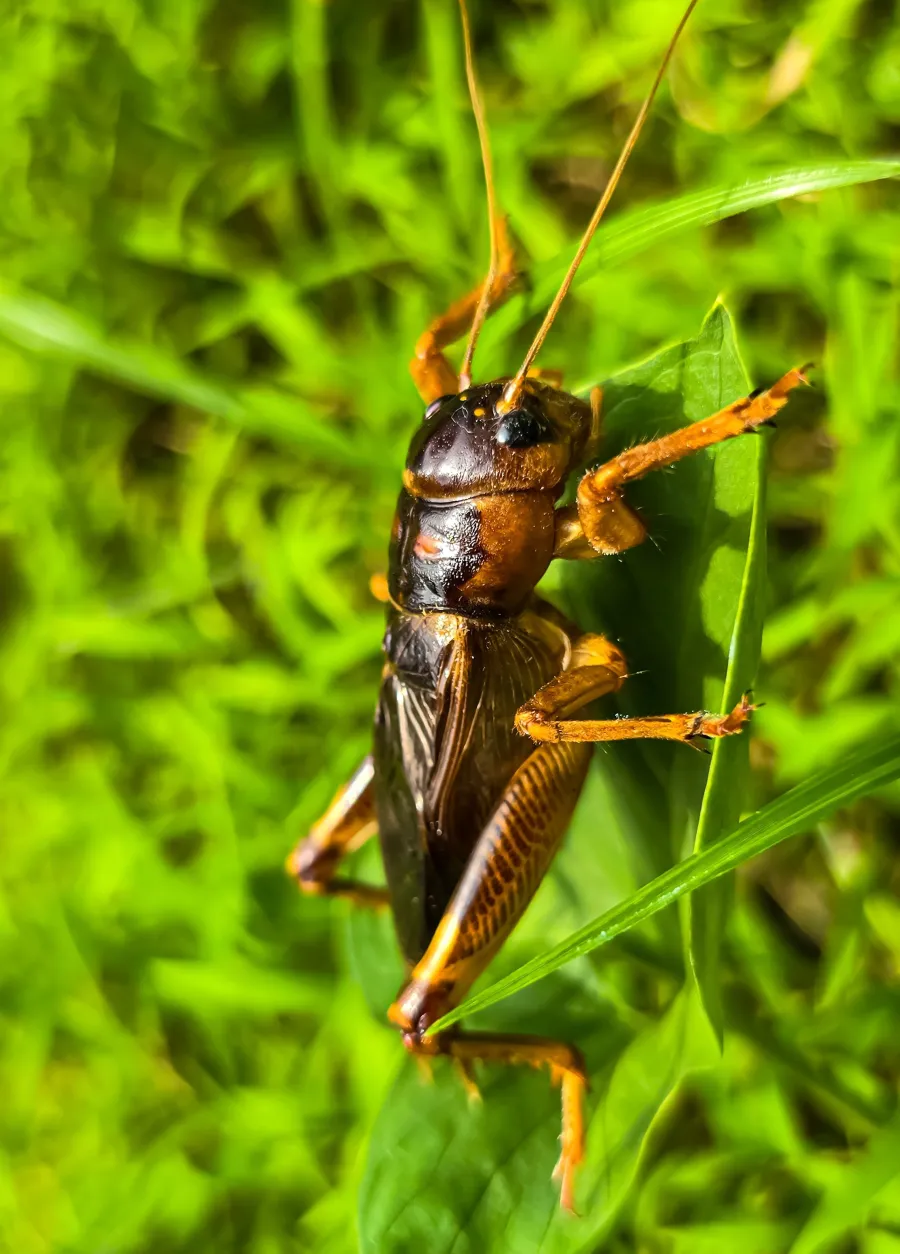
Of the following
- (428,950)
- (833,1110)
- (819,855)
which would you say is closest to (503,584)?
(428,950)

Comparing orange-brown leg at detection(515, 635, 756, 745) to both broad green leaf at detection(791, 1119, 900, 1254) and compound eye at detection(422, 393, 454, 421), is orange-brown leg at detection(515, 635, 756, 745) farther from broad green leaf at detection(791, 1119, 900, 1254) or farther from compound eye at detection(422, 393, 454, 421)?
broad green leaf at detection(791, 1119, 900, 1254)

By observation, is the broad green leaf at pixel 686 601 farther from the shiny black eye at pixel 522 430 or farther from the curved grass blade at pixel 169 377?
the curved grass blade at pixel 169 377

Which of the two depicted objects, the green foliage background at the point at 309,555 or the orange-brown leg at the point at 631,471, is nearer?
the orange-brown leg at the point at 631,471

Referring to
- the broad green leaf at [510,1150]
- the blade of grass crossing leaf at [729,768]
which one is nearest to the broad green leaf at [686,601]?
the blade of grass crossing leaf at [729,768]

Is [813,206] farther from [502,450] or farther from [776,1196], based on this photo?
[776,1196]

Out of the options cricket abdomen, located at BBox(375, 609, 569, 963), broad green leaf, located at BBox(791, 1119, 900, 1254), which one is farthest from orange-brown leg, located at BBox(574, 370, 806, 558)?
broad green leaf, located at BBox(791, 1119, 900, 1254)

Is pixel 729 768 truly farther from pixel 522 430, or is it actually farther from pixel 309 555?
pixel 309 555

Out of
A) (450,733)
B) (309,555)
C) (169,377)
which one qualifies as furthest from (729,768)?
(169,377)
